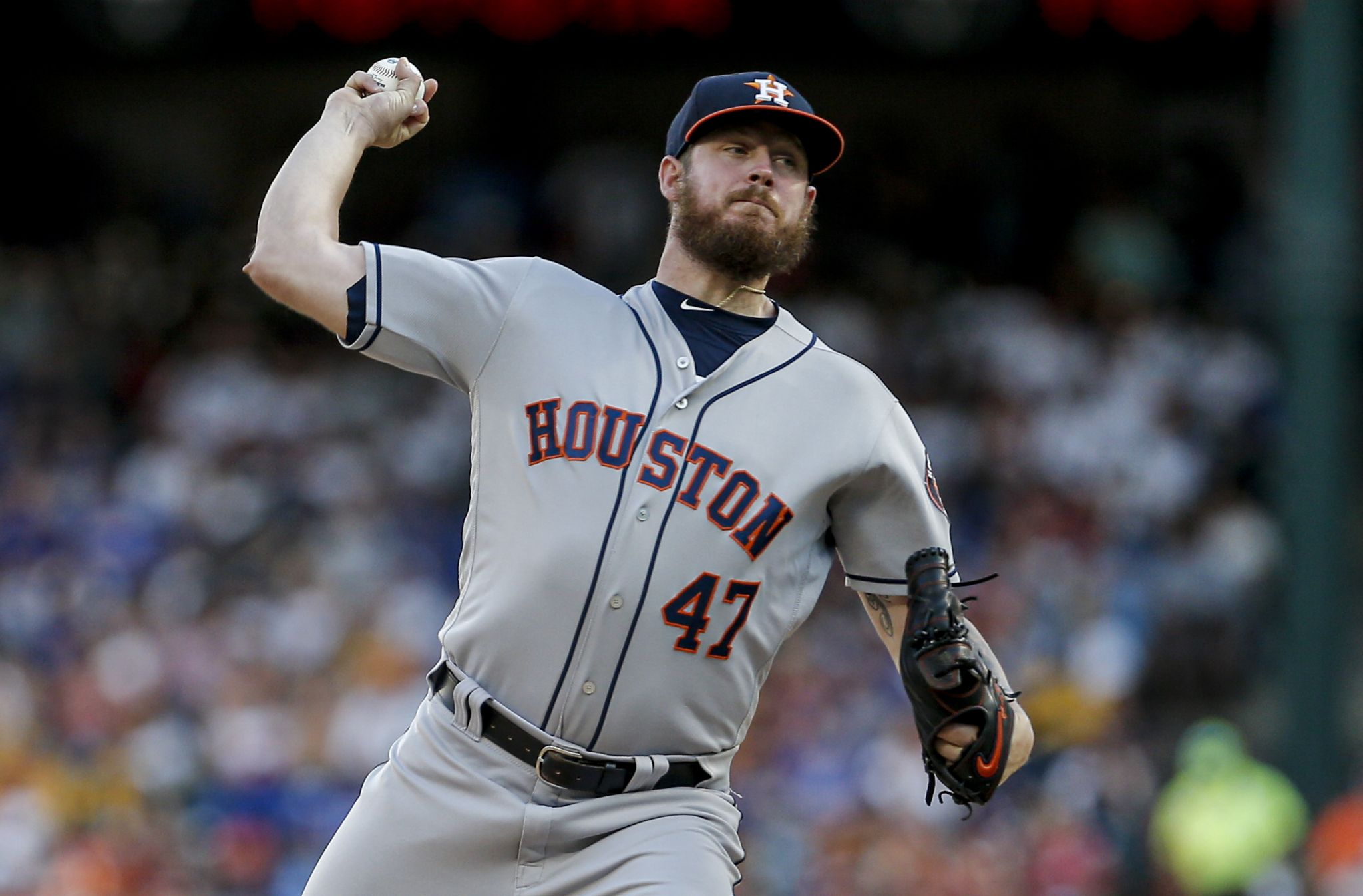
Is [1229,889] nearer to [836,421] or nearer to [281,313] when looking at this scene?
[836,421]

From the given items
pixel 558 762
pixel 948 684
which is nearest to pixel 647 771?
pixel 558 762

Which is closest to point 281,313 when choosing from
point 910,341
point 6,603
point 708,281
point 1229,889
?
point 6,603

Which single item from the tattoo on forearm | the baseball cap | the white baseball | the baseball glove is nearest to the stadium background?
the tattoo on forearm

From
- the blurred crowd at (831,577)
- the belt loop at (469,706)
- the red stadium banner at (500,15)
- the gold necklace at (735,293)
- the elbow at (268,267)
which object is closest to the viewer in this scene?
the elbow at (268,267)

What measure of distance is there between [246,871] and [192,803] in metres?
0.57

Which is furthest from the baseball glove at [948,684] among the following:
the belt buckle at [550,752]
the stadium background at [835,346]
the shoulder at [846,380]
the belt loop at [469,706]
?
the stadium background at [835,346]

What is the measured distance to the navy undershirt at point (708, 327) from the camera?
124 inches

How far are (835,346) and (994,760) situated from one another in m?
7.95

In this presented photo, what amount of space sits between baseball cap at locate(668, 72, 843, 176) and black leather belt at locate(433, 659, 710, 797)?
1065 millimetres

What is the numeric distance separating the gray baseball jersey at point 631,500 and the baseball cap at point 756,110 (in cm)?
38

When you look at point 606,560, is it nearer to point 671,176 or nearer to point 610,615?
point 610,615

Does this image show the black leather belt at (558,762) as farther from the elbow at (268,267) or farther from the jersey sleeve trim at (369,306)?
the elbow at (268,267)

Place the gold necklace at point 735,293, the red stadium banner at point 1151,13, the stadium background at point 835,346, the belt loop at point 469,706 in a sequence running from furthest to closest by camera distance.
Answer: the red stadium banner at point 1151,13
the stadium background at point 835,346
the gold necklace at point 735,293
the belt loop at point 469,706

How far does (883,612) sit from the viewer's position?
3.23 m
